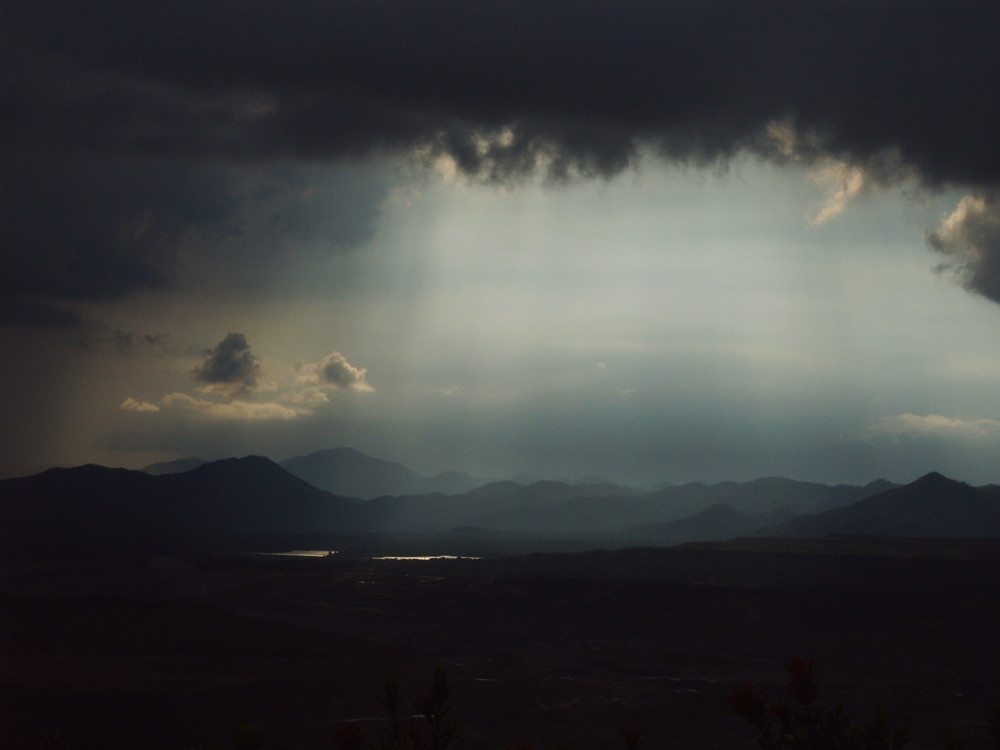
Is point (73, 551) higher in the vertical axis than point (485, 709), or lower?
higher

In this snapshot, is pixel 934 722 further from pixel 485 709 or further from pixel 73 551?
pixel 73 551

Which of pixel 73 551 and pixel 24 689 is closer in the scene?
pixel 24 689

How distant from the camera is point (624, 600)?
105562 millimetres

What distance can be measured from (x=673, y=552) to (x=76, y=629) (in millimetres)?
108297

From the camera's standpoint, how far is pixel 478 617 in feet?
332

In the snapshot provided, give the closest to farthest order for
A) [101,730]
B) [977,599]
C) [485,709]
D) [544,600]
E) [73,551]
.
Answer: [101,730] < [485,709] < [977,599] < [544,600] < [73,551]

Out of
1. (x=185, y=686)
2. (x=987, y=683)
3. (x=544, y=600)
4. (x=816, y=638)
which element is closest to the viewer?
(x=185, y=686)

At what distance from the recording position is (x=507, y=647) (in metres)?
86.5

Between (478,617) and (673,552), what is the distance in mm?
77214

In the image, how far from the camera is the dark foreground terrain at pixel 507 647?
5600 centimetres

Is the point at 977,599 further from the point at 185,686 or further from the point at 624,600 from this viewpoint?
the point at 185,686

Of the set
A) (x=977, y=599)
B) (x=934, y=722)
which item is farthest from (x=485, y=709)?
(x=977, y=599)

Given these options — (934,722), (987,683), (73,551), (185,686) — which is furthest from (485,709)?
(73,551)

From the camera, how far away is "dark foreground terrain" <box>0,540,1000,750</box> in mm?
56000
